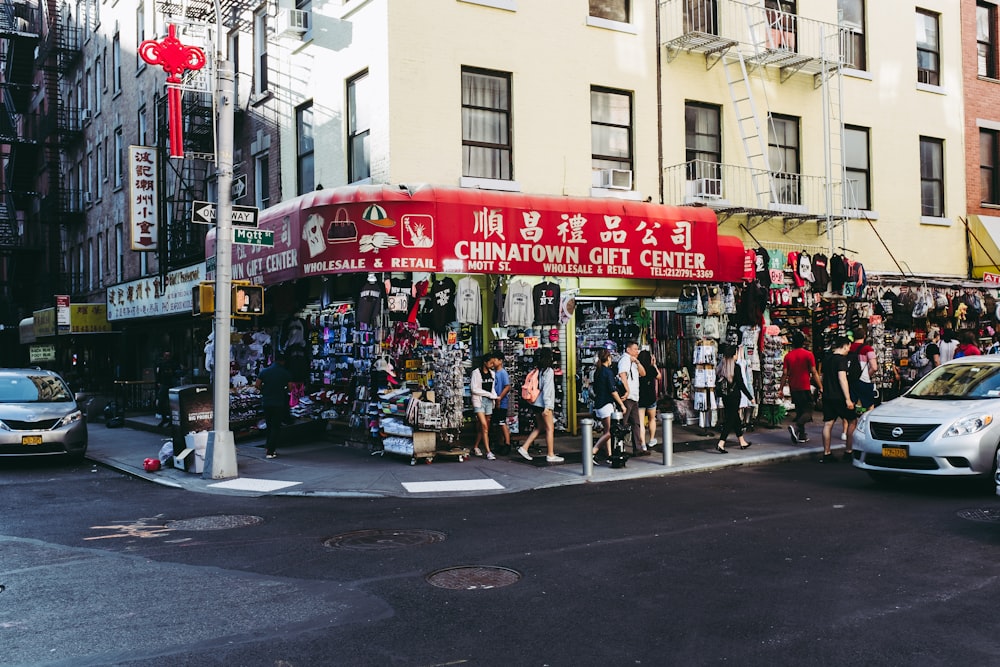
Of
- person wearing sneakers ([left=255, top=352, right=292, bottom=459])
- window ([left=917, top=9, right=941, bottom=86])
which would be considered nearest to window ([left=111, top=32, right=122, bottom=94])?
person wearing sneakers ([left=255, top=352, right=292, bottom=459])

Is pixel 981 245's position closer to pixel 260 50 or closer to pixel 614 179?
pixel 614 179

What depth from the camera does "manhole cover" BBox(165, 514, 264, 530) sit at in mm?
9312

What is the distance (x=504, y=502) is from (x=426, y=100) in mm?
7763

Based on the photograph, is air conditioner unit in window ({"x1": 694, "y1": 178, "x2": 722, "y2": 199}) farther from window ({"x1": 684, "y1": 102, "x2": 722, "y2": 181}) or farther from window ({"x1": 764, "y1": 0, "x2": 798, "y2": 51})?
window ({"x1": 764, "y1": 0, "x2": 798, "y2": 51})

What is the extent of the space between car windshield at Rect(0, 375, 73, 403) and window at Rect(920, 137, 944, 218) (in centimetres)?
1998

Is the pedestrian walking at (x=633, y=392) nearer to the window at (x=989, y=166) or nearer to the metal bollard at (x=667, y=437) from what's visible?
the metal bollard at (x=667, y=437)

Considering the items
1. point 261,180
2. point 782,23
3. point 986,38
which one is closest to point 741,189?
point 782,23

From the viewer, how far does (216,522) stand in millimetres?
9586

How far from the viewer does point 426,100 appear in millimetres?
15188

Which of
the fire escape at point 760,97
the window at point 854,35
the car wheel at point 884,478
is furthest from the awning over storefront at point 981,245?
the car wheel at point 884,478

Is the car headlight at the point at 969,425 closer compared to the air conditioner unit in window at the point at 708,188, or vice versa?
the car headlight at the point at 969,425

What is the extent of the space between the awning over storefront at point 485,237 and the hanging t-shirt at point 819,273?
2118mm

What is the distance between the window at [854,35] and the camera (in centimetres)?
2006

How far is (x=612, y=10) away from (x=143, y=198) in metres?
13.8
